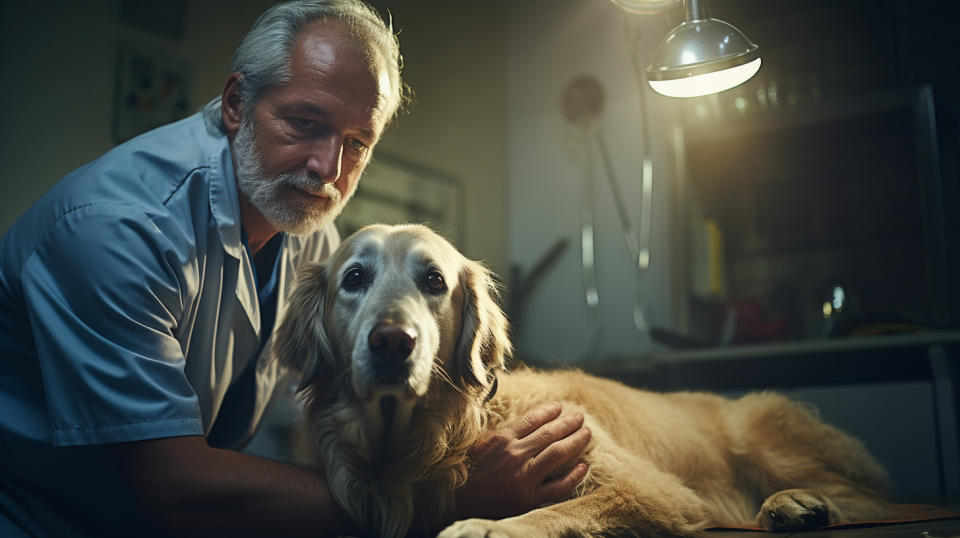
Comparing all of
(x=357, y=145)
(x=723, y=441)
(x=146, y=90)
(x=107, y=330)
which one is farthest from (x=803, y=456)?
(x=146, y=90)

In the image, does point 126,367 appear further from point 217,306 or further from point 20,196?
point 20,196

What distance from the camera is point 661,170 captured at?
4.09 meters

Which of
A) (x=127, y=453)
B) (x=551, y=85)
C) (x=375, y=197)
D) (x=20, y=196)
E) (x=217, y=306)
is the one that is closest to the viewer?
(x=127, y=453)

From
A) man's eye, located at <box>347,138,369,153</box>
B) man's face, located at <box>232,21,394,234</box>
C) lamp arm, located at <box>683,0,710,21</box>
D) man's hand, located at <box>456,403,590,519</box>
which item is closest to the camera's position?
man's hand, located at <box>456,403,590,519</box>

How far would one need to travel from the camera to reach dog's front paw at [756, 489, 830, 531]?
1450 millimetres

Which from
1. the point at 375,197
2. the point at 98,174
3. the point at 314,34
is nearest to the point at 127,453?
the point at 98,174

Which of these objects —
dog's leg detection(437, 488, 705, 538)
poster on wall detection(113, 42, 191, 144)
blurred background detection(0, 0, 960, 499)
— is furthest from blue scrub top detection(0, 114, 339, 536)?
poster on wall detection(113, 42, 191, 144)

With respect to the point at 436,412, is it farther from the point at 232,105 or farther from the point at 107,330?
the point at 232,105

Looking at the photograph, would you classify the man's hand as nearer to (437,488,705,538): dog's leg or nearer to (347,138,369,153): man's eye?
(437,488,705,538): dog's leg

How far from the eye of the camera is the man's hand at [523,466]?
1.29 metres

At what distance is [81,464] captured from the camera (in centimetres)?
122

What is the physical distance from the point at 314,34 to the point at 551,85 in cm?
329

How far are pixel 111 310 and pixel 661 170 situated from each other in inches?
136

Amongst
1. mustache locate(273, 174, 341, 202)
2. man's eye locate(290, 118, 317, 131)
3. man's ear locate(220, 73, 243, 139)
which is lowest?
mustache locate(273, 174, 341, 202)
